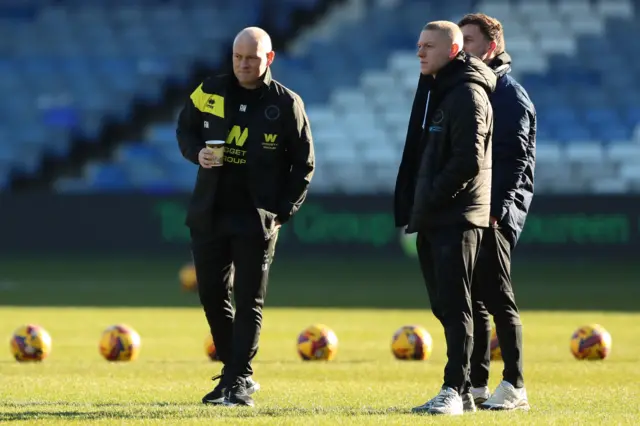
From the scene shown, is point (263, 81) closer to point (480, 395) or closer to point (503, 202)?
point (503, 202)

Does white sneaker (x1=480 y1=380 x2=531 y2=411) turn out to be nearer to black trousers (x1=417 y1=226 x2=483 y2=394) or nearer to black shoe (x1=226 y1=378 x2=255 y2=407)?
black trousers (x1=417 y1=226 x2=483 y2=394)

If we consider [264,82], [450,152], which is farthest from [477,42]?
[264,82]

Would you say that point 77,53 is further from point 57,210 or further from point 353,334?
point 353,334

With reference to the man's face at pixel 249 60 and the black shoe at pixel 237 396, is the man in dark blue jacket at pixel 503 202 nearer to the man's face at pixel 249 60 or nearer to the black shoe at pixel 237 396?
the man's face at pixel 249 60

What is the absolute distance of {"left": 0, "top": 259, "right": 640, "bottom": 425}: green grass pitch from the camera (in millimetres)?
8539

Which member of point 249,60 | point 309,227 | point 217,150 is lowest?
point 309,227

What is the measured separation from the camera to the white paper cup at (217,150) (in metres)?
8.55

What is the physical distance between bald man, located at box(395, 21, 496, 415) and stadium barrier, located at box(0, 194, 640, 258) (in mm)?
17568

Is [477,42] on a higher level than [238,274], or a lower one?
higher

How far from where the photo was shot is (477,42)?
348 inches

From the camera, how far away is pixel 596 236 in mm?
25953

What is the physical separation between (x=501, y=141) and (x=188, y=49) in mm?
25364

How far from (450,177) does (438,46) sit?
30.8 inches

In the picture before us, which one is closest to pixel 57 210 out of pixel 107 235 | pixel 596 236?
pixel 107 235
